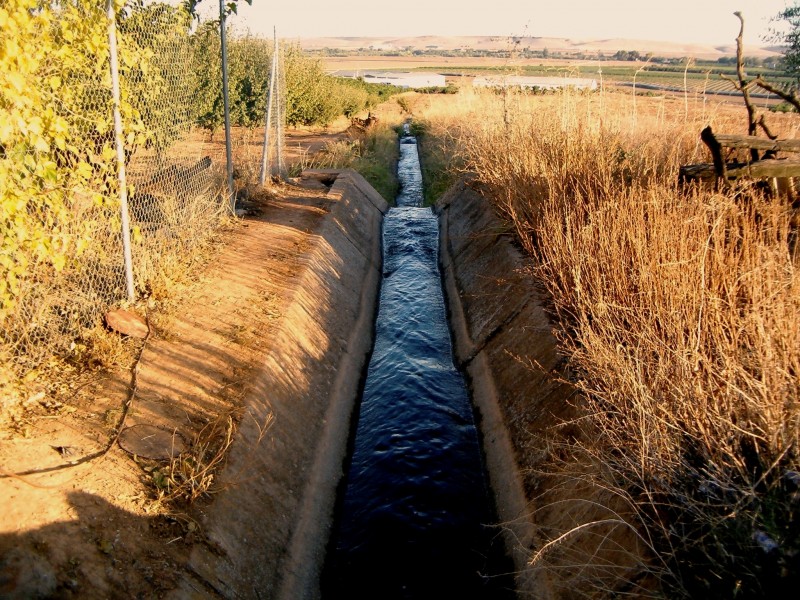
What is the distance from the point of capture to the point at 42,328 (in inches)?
209

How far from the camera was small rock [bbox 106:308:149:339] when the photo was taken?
6148 millimetres

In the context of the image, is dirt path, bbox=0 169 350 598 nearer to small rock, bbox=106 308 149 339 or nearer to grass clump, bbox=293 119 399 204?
small rock, bbox=106 308 149 339

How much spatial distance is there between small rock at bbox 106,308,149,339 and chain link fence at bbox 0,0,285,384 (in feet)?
0.54

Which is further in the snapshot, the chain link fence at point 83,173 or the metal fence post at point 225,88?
the metal fence post at point 225,88

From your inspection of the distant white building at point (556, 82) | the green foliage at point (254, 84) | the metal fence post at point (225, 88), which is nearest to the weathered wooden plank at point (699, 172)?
the distant white building at point (556, 82)

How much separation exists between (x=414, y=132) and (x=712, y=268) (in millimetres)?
26275

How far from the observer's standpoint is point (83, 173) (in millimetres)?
4766

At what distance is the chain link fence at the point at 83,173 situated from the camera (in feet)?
13.6

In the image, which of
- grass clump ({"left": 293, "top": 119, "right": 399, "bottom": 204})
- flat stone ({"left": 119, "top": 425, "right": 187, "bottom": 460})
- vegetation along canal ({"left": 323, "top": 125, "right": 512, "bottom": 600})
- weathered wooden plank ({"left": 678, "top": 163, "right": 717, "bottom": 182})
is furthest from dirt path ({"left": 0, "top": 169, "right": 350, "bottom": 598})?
grass clump ({"left": 293, "top": 119, "right": 399, "bottom": 204})

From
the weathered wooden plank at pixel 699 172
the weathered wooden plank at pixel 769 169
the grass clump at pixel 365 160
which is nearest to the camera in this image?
the weathered wooden plank at pixel 769 169

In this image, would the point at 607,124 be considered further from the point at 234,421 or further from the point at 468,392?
the point at 234,421

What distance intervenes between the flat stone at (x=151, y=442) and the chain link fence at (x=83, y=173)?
3.27 feet

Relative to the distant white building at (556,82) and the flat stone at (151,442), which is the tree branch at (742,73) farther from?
the flat stone at (151,442)

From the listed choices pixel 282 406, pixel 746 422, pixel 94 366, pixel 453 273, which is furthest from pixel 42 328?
pixel 453 273
